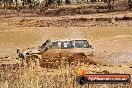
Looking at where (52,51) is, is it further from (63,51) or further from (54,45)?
(63,51)

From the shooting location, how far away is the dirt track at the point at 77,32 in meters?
32.8

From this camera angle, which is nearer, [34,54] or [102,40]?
[34,54]

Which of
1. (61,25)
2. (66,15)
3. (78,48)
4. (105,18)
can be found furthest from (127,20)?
(78,48)

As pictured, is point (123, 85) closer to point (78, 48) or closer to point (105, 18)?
point (78, 48)

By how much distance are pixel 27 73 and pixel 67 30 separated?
36.7 m

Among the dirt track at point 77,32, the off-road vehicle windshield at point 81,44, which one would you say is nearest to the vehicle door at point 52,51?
the off-road vehicle windshield at point 81,44

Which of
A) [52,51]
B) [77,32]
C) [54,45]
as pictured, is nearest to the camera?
[52,51]

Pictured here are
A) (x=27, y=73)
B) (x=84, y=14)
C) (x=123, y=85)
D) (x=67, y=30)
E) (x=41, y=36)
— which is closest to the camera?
(x=123, y=85)

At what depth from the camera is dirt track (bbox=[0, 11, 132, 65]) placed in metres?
32.8

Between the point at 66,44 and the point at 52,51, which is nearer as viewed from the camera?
the point at 52,51

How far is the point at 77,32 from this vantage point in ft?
151

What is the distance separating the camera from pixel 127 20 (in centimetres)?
5359

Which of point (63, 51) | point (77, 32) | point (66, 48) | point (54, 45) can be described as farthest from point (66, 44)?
point (77, 32)

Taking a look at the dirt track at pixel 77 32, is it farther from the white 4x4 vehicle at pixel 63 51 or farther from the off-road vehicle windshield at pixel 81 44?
the white 4x4 vehicle at pixel 63 51
